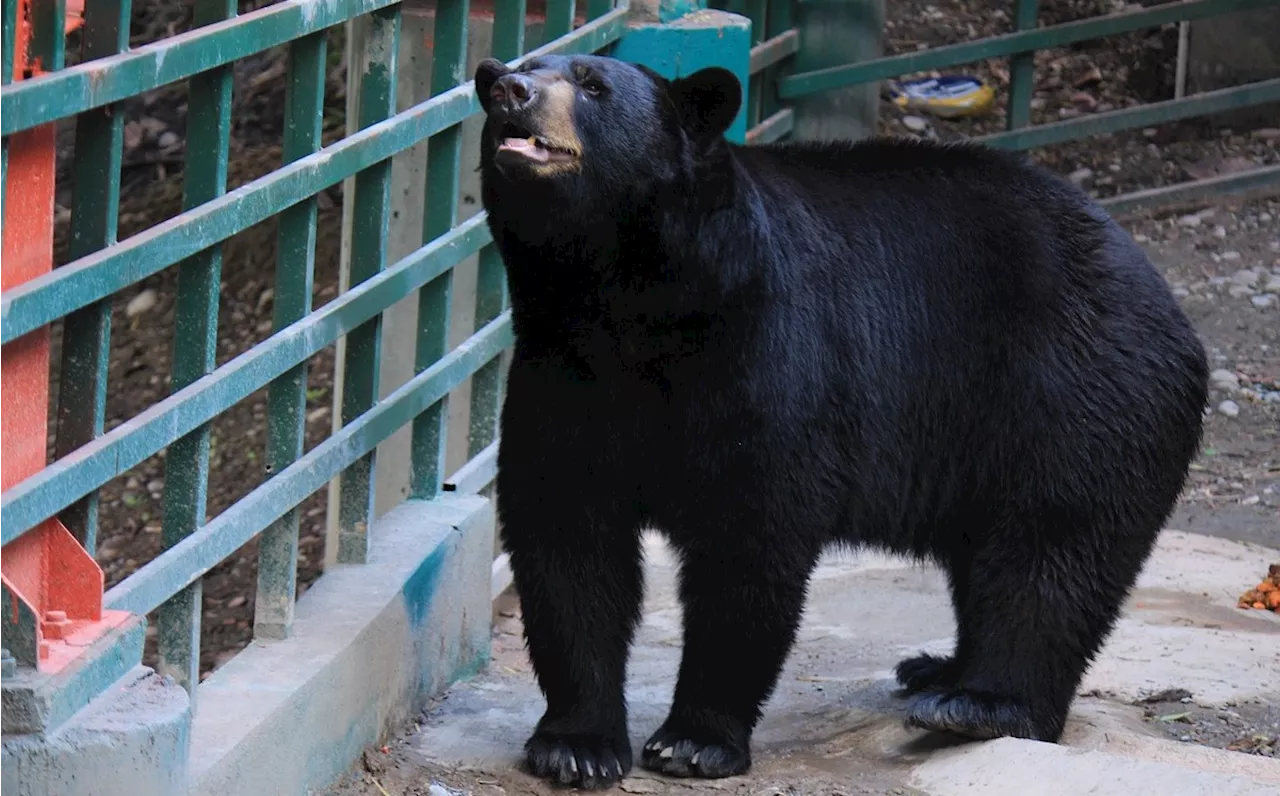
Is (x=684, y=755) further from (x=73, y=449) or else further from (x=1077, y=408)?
(x=73, y=449)

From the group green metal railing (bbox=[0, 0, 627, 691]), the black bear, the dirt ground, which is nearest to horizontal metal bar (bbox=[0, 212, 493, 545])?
green metal railing (bbox=[0, 0, 627, 691])

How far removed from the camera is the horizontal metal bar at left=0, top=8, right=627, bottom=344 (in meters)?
2.50

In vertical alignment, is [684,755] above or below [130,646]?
below

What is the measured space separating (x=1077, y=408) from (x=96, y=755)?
7.78 ft

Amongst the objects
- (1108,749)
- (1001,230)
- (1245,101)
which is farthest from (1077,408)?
(1245,101)

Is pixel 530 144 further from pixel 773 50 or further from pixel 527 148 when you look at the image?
pixel 773 50

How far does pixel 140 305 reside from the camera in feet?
27.7

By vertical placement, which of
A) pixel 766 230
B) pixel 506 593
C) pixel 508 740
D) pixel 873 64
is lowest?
pixel 506 593

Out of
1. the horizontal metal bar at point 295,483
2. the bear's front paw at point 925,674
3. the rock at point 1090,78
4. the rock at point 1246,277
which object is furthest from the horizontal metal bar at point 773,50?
the bear's front paw at point 925,674

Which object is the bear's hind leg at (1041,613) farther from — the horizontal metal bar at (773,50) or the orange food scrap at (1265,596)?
the horizontal metal bar at (773,50)

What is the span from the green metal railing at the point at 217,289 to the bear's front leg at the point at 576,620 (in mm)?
407

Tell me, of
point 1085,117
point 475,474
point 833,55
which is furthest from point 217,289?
point 1085,117

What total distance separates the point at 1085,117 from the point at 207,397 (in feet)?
22.8

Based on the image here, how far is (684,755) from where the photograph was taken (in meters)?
3.86
